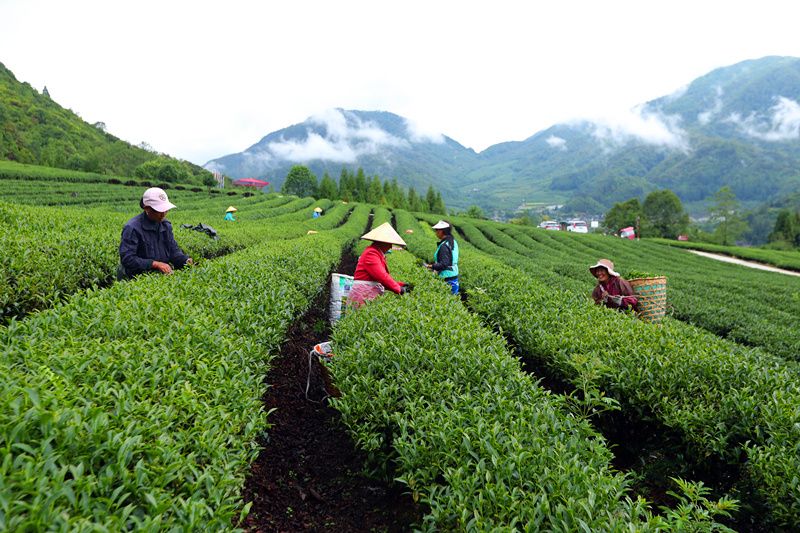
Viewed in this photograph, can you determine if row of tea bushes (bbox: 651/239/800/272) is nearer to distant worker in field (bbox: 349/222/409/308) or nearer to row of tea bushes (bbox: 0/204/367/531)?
distant worker in field (bbox: 349/222/409/308)

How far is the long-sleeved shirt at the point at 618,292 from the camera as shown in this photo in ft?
18.0

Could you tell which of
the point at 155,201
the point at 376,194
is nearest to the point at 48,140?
the point at 376,194

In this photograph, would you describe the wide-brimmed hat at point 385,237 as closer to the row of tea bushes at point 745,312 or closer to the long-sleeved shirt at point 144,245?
the long-sleeved shirt at point 144,245

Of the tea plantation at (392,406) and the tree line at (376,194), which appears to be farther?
the tree line at (376,194)

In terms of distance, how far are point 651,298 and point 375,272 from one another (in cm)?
398

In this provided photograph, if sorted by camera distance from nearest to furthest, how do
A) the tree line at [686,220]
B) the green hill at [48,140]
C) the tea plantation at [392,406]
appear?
the tea plantation at [392,406], the tree line at [686,220], the green hill at [48,140]

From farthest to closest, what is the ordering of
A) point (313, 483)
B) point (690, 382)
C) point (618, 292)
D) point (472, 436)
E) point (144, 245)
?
point (618, 292) < point (144, 245) < point (690, 382) < point (313, 483) < point (472, 436)

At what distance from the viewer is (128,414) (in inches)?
68.2

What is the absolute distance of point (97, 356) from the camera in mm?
2158

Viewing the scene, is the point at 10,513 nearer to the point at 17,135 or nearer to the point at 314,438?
the point at 314,438

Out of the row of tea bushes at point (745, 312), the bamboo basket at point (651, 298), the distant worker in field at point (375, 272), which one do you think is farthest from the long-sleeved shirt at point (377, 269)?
the row of tea bushes at point (745, 312)

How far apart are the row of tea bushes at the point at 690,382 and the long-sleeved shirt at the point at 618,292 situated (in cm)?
67

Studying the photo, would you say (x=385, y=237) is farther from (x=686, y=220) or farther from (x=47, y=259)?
(x=686, y=220)

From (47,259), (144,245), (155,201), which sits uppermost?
(155,201)
